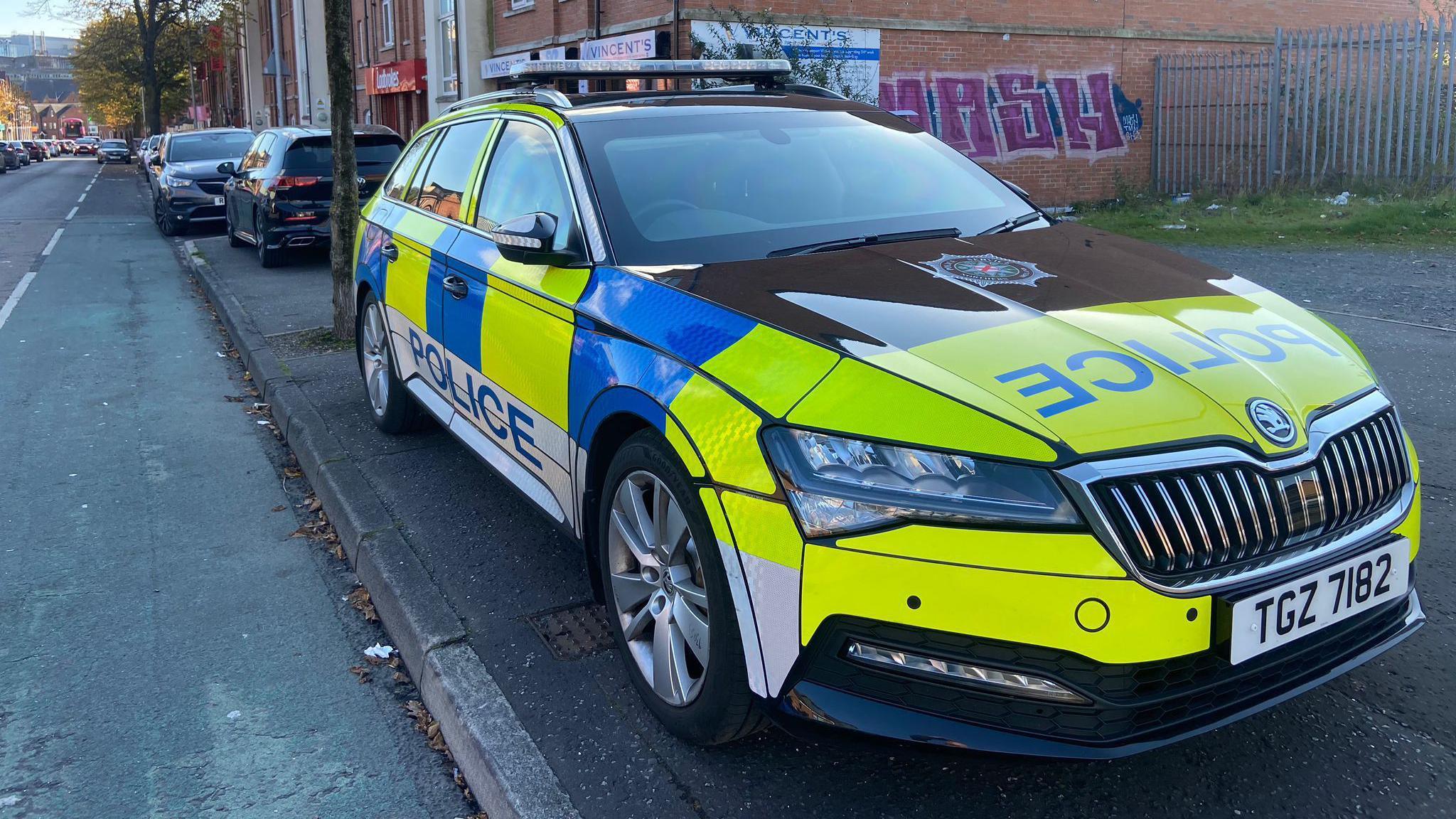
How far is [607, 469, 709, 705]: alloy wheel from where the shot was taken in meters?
2.90

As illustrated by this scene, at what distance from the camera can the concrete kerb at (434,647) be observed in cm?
290

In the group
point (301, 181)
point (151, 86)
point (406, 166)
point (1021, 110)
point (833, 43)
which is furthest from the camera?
point (151, 86)

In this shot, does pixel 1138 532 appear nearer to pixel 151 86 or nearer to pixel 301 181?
pixel 301 181

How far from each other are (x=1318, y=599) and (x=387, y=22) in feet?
112

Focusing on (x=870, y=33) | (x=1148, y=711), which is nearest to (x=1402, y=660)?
(x=1148, y=711)

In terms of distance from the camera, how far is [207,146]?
2119 centimetres

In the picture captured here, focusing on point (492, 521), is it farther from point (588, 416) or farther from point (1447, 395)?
point (1447, 395)

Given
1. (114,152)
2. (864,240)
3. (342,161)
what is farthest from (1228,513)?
(114,152)

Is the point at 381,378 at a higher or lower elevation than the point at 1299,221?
lower

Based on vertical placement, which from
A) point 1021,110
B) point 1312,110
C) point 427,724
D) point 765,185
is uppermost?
point 1021,110

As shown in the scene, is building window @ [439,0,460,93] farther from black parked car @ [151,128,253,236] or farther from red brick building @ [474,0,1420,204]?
black parked car @ [151,128,253,236]

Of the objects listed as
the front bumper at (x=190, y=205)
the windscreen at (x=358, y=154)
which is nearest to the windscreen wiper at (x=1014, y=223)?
the windscreen at (x=358, y=154)

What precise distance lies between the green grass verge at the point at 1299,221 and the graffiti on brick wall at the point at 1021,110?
7.62ft

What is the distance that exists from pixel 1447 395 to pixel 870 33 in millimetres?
12226
